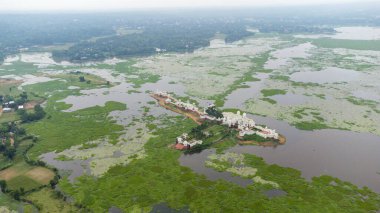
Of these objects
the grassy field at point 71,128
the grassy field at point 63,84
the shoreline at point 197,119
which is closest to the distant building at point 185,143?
the shoreline at point 197,119

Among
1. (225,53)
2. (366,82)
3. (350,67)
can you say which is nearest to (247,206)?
(366,82)

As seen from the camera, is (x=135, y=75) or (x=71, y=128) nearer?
(x=71, y=128)

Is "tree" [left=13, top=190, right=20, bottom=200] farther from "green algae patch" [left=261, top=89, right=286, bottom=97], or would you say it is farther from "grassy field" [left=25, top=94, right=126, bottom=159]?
"green algae patch" [left=261, top=89, right=286, bottom=97]

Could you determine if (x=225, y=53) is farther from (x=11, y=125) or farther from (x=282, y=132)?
(x=11, y=125)

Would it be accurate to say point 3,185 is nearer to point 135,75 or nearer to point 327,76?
point 135,75

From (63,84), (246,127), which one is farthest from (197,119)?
(63,84)

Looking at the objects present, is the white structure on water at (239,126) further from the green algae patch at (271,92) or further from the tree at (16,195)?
the tree at (16,195)
